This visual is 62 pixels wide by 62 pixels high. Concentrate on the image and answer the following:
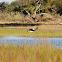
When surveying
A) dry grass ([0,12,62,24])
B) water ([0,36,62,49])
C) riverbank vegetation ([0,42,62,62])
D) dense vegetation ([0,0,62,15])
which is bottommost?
dry grass ([0,12,62,24])

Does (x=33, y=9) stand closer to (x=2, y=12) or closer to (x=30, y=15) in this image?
(x=30, y=15)

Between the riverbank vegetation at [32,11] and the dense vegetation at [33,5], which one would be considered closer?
the riverbank vegetation at [32,11]

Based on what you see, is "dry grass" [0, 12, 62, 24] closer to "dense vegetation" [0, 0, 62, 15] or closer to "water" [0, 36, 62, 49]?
"dense vegetation" [0, 0, 62, 15]

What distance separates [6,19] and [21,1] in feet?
18.5

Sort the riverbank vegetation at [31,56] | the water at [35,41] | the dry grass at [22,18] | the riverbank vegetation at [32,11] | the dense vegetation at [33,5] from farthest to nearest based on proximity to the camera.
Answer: the dense vegetation at [33,5] → the riverbank vegetation at [32,11] → the dry grass at [22,18] → the water at [35,41] → the riverbank vegetation at [31,56]

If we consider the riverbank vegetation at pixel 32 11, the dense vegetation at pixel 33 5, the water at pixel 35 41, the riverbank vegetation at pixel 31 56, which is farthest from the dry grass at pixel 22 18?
the riverbank vegetation at pixel 31 56

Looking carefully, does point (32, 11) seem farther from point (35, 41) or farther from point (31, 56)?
point (31, 56)

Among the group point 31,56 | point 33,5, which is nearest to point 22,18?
point 33,5

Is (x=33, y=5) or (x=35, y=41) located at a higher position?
(x=35, y=41)


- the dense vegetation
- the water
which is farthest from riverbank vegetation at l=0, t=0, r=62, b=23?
the water

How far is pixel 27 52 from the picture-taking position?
1047 cm

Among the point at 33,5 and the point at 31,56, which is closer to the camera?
the point at 31,56

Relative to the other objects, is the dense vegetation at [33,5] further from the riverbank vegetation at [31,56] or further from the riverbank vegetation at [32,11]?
Result: the riverbank vegetation at [31,56]

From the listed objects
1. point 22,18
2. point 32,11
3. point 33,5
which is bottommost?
point 22,18
